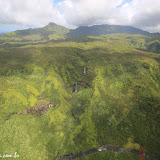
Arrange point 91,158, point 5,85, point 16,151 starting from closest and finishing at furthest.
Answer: point 16,151
point 91,158
point 5,85

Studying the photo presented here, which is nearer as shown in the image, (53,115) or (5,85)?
(53,115)

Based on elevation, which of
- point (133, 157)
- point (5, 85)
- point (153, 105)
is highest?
point (5, 85)

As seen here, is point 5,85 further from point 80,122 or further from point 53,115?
point 80,122

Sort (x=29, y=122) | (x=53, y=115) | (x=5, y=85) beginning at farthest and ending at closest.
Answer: (x=5, y=85) < (x=53, y=115) < (x=29, y=122)

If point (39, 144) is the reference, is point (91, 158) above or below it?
below

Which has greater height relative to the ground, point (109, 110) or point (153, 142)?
point (109, 110)

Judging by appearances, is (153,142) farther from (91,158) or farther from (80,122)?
(80,122)

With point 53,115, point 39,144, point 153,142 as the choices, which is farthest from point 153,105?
point 39,144

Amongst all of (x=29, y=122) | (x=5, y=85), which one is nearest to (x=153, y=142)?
(x=29, y=122)

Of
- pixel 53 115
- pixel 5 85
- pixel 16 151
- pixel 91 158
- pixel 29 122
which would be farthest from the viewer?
pixel 5 85
